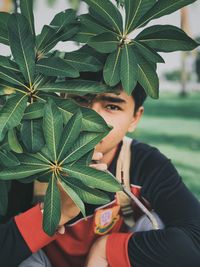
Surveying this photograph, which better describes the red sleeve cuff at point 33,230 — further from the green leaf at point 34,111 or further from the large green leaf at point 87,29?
the large green leaf at point 87,29

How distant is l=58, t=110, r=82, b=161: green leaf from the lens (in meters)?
1.01

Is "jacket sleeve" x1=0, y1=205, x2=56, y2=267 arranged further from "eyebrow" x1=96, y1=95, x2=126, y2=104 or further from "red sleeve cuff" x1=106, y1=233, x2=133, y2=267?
"eyebrow" x1=96, y1=95, x2=126, y2=104

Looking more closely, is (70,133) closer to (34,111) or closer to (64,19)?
(34,111)

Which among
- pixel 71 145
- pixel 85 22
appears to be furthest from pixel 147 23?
pixel 71 145

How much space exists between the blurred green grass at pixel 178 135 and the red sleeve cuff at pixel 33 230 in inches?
85.3

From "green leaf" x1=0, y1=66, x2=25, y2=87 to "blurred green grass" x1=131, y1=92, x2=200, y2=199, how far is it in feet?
8.41

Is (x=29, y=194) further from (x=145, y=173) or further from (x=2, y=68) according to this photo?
(x=2, y=68)

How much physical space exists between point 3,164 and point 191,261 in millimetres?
741

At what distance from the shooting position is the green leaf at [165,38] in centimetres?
105

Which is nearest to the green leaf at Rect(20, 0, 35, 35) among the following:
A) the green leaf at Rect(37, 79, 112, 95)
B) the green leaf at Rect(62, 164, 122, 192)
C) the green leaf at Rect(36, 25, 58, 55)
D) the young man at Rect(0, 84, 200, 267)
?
the green leaf at Rect(36, 25, 58, 55)

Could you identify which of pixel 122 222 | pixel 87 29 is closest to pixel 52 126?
pixel 87 29

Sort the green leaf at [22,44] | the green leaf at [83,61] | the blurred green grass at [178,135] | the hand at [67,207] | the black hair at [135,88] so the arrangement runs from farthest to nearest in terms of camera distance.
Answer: the blurred green grass at [178,135] < the black hair at [135,88] < the hand at [67,207] < the green leaf at [83,61] < the green leaf at [22,44]

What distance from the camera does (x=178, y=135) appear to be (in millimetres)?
6574

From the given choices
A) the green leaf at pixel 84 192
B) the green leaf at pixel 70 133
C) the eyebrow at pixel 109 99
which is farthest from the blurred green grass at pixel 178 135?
the green leaf at pixel 70 133
